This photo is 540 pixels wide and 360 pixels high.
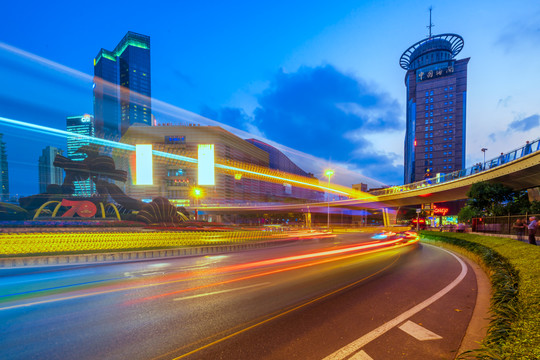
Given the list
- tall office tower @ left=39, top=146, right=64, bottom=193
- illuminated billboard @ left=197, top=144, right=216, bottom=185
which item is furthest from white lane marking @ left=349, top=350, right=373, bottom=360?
tall office tower @ left=39, top=146, right=64, bottom=193

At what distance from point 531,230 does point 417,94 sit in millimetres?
132831

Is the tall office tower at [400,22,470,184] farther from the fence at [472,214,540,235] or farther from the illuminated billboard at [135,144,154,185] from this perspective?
the illuminated billboard at [135,144,154,185]

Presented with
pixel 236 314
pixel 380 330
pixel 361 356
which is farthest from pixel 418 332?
pixel 236 314

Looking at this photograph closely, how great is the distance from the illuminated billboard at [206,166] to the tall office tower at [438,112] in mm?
112615

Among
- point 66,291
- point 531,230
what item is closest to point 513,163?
point 531,230

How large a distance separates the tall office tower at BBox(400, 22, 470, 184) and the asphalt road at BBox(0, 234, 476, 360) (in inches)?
4942

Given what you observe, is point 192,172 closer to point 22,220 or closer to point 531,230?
point 22,220

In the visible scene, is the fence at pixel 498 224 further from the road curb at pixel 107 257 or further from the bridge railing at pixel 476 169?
the road curb at pixel 107 257

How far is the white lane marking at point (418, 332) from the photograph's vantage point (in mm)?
4613

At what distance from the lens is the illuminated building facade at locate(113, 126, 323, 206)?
87.6m

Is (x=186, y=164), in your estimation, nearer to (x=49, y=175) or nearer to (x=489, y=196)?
(x=49, y=175)

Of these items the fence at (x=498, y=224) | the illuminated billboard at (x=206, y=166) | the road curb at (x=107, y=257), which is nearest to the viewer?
the road curb at (x=107, y=257)

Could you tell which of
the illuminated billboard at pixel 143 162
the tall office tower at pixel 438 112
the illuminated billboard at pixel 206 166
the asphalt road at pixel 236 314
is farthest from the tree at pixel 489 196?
the tall office tower at pixel 438 112

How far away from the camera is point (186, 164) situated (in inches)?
3568
